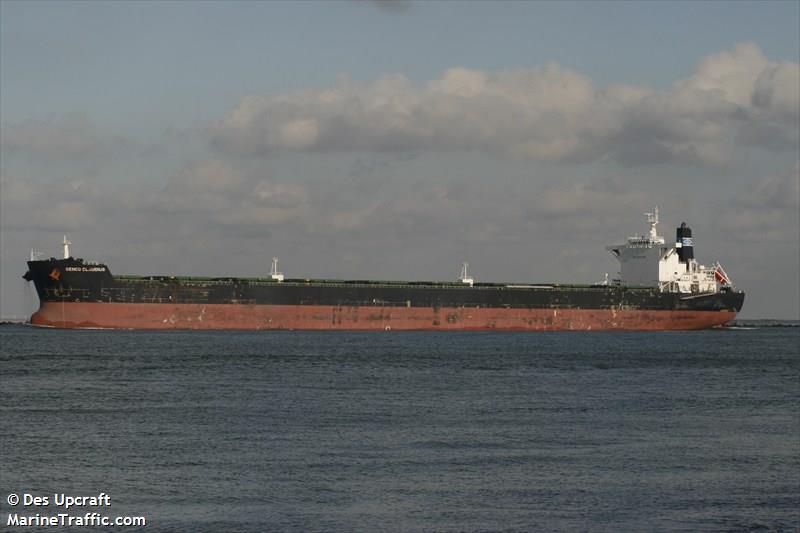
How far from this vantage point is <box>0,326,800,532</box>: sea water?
58.4ft

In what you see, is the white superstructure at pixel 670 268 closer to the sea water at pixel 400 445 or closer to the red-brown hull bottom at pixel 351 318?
the red-brown hull bottom at pixel 351 318

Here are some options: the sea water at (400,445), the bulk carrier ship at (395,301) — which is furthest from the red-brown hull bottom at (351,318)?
the sea water at (400,445)

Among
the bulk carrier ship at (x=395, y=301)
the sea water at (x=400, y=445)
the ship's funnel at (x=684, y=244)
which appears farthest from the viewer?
the ship's funnel at (x=684, y=244)

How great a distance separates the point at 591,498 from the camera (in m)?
18.8

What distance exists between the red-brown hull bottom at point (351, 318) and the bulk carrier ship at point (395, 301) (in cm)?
7

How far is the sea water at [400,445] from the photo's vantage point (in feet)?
58.4

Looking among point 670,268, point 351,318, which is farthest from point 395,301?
point 670,268

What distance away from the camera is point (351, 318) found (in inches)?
2808

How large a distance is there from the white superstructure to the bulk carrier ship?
0.09 metres

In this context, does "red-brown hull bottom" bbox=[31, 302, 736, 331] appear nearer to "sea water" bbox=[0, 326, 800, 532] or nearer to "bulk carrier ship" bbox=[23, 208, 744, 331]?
"bulk carrier ship" bbox=[23, 208, 744, 331]

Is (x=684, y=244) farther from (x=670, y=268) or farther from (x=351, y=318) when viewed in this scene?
(x=351, y=318)

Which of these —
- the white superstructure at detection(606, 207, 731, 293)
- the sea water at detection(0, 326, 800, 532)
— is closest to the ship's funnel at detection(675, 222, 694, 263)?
the white superstructure at detection(606, 207, 731, 293)

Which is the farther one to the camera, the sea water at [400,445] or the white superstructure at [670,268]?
the white superstructure at [670,268]

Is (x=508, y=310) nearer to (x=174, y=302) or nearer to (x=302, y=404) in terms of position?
(x=174, y=302)
